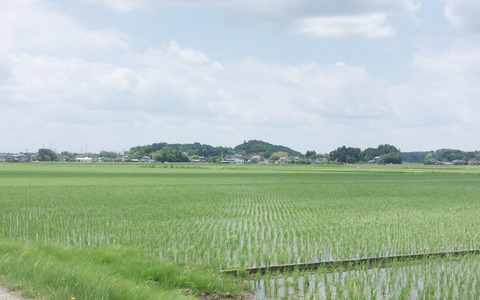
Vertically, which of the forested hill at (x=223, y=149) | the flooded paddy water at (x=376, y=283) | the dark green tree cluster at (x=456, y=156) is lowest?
the flooded paddy water at (x=376, y=283)

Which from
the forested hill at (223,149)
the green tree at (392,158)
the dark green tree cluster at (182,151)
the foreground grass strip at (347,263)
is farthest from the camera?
A: the forested hill at (223,149)

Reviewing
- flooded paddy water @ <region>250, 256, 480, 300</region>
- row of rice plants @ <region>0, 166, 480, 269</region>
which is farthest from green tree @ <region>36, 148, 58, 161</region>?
flooded paddy water @ <region>250, 256, 480, 300</region>

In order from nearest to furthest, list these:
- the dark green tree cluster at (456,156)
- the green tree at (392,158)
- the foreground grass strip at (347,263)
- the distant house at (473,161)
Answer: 1. the foreground grass strip at (347,263)
2. the green tree at (392,158)
3. the distant house at (473,161)
4. the dark green tree cluster at (456,156)

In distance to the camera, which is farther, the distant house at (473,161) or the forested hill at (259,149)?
the forested hill at (259,149)

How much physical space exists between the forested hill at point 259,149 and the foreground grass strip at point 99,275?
163101 millimetres

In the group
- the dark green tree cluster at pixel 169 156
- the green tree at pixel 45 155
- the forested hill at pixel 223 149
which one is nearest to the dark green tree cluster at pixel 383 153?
the forested hill at pixel 223 149

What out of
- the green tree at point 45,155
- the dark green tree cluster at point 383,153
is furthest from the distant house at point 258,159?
the green tree at point 45,155

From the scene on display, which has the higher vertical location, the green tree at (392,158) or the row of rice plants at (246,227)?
the green tree at (392,158)

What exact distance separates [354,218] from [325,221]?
1319mm

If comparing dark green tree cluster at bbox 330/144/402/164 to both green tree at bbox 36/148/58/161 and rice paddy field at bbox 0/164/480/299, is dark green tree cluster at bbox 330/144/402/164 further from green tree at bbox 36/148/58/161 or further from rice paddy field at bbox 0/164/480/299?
rice paddy field at bbox 0/164/480/299

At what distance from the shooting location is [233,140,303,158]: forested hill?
178 m

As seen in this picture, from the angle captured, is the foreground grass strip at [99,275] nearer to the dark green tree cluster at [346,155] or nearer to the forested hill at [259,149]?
the dark green tree cluster at [346,155]

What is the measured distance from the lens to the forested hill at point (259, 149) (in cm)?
17829

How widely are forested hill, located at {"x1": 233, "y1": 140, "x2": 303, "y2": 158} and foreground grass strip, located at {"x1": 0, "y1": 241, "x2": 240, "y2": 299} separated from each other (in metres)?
163
